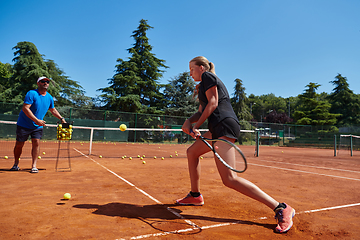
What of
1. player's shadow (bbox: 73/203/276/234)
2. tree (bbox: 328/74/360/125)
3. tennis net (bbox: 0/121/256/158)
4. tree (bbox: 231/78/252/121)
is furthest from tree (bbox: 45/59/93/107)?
tree (bbox: 328/74/360/125)

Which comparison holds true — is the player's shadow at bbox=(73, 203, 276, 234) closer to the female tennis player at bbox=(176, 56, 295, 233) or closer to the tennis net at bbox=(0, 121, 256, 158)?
the female tennis player at bbox=(176, 56, 295, 233)

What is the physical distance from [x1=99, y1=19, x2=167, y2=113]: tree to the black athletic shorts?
26.9 m

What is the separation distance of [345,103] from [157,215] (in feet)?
162

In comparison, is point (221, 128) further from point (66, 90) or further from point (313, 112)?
point (313, 112)

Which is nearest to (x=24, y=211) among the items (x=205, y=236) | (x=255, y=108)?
(x=205, y=236)

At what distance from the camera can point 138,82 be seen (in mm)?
30031

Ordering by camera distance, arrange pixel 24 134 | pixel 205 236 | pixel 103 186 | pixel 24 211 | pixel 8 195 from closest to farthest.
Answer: pixel 205 236, pixel 24 211, pixel 8 195, pixel 103 186, pixel 24 134

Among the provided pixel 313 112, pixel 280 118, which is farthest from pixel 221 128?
pixel 280 118

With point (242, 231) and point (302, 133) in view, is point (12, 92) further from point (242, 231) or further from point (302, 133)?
point (302, 133)

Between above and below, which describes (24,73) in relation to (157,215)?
above

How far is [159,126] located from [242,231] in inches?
886

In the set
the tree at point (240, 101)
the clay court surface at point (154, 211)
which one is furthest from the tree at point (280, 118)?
the clay court surface at point (154, 211)

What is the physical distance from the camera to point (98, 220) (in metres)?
2.51

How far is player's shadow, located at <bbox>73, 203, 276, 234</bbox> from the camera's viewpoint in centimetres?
242
